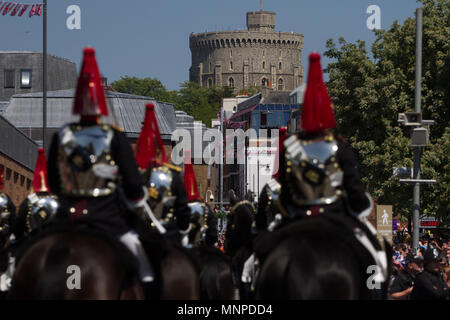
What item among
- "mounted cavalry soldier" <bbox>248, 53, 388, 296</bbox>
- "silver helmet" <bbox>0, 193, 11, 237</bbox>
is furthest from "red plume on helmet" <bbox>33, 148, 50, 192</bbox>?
"mounted cavalry soldier" <bbox>248, 53, 388, 296</bbox>

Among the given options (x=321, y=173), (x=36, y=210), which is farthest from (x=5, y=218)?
(x=321, y=173)

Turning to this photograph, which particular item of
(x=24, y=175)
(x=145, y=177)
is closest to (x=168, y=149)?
(x=24, y=175)

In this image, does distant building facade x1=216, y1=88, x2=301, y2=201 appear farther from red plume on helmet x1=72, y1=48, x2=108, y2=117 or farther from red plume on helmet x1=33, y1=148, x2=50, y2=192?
red plume on helmet x1=72, y1=48, x2=108, y2=117

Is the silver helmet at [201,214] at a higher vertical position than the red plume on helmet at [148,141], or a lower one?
lower

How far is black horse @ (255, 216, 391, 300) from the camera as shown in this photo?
8828mm

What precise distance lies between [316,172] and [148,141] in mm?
3884

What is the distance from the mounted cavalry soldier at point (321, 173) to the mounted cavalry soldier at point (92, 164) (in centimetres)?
129

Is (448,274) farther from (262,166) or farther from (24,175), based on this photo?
(262,166)

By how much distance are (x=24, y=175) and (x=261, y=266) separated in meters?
41.4

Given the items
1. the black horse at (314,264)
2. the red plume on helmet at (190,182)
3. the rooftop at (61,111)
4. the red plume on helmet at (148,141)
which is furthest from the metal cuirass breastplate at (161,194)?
the rooftop at (61,111)

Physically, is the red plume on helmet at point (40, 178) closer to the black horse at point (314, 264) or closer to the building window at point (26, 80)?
the black horse at point (314, 264)

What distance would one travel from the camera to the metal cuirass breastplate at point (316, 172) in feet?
32.7

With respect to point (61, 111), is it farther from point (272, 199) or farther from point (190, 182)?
point (272, 199)

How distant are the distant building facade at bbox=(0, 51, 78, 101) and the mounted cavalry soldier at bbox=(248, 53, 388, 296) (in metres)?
94.4
